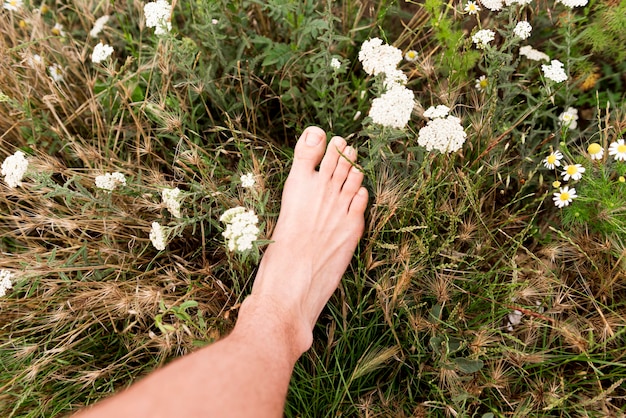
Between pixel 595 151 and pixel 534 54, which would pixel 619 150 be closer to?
pixel 595 151

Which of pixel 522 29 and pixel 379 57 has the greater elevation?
pixel 522 29

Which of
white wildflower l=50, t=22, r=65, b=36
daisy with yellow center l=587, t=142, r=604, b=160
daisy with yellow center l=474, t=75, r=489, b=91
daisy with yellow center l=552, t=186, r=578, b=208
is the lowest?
daisy with yellow center l=552, t=186, r=578, b=208

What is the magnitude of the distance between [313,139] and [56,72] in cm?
135

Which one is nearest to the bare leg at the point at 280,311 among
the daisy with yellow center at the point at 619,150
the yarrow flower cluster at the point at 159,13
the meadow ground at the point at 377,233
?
the meadow ground at the point at 377,233

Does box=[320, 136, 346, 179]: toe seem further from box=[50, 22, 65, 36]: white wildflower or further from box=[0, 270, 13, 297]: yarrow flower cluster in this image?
box=[50, 22, 65, 36]: white wildflower

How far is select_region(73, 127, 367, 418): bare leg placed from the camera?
1.33 metres

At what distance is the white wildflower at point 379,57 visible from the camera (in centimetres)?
176

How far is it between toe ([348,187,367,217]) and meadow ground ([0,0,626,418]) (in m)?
0.08

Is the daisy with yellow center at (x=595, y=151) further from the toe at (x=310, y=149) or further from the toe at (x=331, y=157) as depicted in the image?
the toe at (x=310, y=149)

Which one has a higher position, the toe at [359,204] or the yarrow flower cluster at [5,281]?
the toe at [359,204]

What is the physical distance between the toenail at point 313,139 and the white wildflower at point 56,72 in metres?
1.26

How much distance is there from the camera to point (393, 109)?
1614 mm

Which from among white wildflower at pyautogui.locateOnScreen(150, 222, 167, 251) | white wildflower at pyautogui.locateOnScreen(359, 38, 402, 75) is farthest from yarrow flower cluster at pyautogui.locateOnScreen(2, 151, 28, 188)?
white wildflower at pyautogui.locateOnScreen(359, 38, 402, 75)

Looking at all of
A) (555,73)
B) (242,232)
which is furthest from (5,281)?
(555,73)
